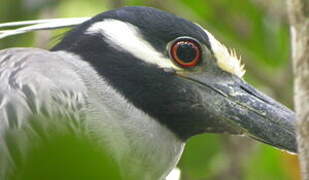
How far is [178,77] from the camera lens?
3219 mm

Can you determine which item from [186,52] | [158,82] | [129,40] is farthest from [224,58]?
[129,40]

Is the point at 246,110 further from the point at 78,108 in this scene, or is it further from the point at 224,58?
the point at 78,108

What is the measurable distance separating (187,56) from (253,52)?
1566 mm

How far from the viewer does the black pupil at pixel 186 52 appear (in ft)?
10.4

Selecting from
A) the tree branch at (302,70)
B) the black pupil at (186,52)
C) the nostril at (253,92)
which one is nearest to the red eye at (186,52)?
the black pupil at (186,52)

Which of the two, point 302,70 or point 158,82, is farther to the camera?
point 158,82

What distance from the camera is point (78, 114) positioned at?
286 centimetres

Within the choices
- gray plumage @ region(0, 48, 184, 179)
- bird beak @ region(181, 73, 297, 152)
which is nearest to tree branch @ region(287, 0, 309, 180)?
gray plumage @ region(0, 48, 184, 179)

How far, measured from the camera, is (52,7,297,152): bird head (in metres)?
3.17

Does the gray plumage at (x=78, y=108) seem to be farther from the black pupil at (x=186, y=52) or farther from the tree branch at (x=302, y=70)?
the tree branch at (x=302, y=70)

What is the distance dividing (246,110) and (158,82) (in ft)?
1.28

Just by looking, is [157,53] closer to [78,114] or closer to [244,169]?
[78,114]

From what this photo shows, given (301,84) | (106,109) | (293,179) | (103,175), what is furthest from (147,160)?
(103,175)

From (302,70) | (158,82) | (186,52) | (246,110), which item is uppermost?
(302,70)
